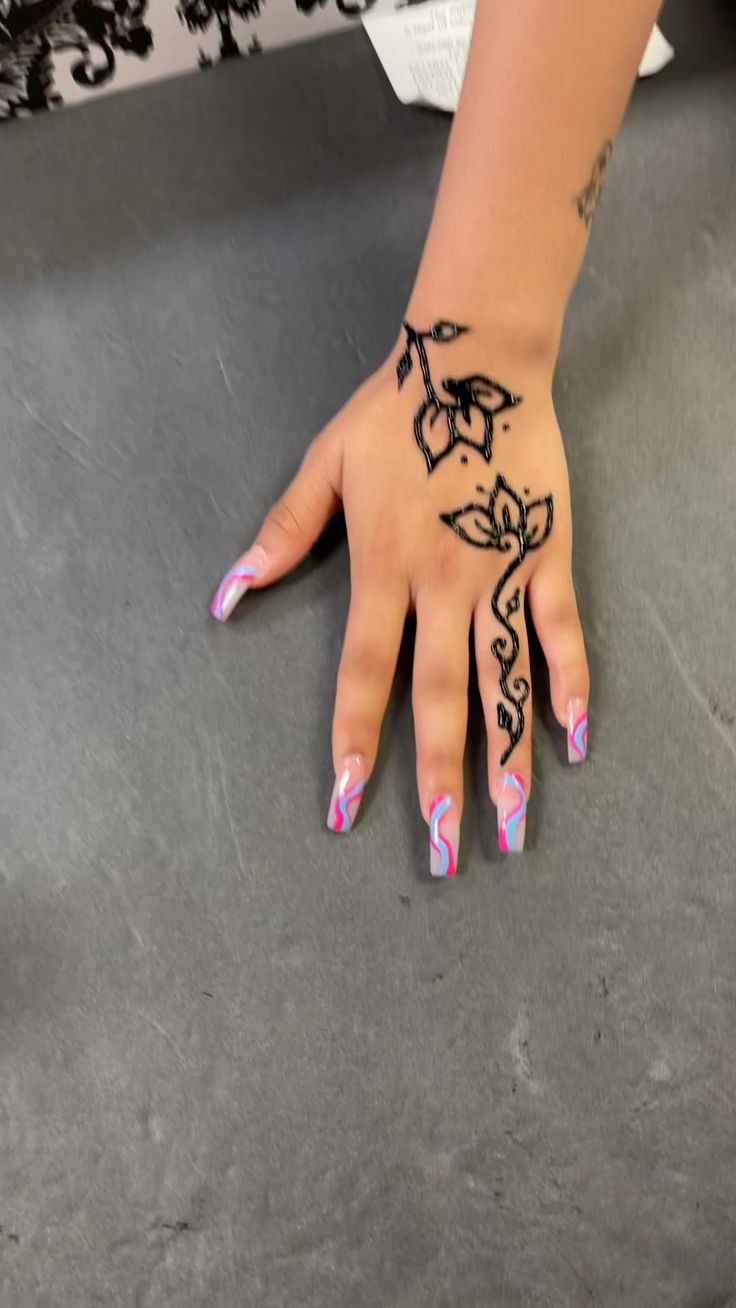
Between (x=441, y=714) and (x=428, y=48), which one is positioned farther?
(x=428, y=48)

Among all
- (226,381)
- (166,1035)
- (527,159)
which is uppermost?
(527,159)

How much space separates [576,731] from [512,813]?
8cm

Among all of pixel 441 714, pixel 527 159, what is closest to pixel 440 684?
pixel 441 714

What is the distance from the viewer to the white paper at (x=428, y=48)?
0.86 metres

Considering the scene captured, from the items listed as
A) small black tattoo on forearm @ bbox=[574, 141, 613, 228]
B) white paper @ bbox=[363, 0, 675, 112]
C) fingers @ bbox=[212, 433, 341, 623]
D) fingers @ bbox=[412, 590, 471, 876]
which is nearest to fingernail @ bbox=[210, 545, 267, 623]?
fingers @ bbox=[212, 433, 341, 623]

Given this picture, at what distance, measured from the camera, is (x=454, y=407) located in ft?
2.16

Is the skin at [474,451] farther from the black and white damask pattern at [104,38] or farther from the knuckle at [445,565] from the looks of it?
the black and white damask pattern at [104,38]

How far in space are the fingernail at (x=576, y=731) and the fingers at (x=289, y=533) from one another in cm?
23

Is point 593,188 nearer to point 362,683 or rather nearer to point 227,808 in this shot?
point 362,683

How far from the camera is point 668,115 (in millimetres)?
846

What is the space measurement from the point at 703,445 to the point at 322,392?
1.03 feet

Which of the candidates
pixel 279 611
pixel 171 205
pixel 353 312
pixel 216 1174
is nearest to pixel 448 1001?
pixel 216 1174

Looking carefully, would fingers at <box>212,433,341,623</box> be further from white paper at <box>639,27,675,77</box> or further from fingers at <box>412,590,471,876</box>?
white paper at <box>639,27,675,77</box>

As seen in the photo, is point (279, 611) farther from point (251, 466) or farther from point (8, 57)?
point (8, 57)
